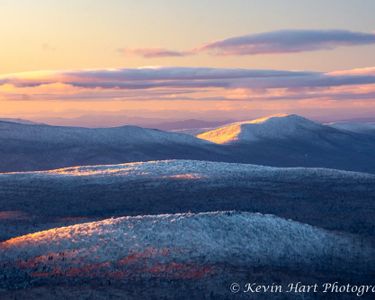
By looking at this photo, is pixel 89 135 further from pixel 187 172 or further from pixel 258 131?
pixel 187 172

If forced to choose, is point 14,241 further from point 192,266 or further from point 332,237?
point 332,237

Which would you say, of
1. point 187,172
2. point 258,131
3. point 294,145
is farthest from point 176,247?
point 258,131

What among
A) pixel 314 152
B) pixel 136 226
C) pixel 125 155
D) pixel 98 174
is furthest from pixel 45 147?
pixel 136 226

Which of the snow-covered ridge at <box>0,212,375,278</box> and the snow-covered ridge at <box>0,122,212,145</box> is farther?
the snow-covered ridge at <box>0,122,212,145</box>

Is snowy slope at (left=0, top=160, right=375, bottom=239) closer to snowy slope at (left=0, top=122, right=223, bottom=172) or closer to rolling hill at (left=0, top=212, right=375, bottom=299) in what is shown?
rolling hill at (left=0, top=212, right=375, bottom=299)

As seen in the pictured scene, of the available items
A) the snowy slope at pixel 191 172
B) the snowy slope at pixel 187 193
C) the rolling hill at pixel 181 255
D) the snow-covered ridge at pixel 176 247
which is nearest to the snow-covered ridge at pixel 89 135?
the snowy slope at pixel 187 193

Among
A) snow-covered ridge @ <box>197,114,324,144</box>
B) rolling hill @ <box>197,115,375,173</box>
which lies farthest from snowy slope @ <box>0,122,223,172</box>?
snow-covered ridge @ <box>197,114,324,144</box>
